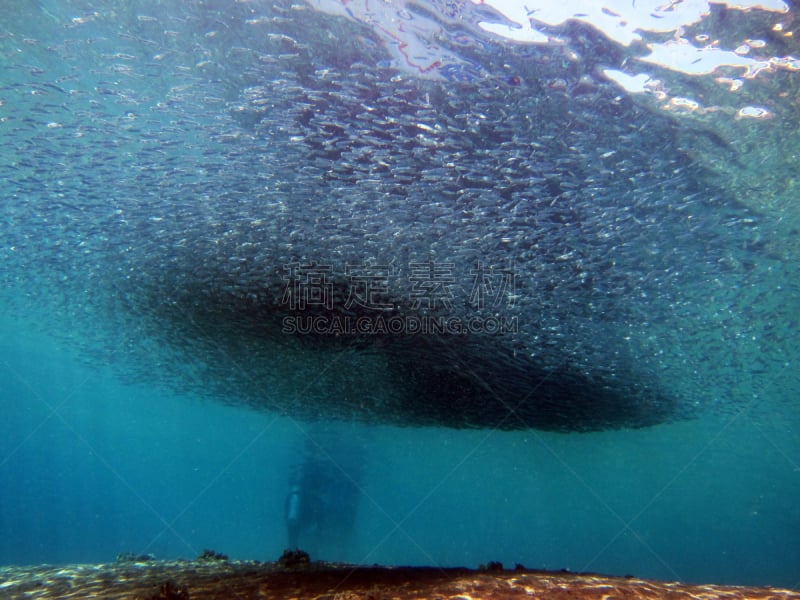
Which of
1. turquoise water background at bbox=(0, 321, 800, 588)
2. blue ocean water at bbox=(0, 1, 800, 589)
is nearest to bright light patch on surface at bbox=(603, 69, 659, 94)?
blue ocean water at bbox=(0, 1, 800, 589)

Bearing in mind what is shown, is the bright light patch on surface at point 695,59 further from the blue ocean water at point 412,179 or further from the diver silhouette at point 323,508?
the diver silhouette at point 323,508

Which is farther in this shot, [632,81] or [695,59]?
[632,81]

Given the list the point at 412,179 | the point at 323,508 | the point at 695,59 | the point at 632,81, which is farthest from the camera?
the point at 323,508

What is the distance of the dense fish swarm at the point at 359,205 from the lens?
8.15m

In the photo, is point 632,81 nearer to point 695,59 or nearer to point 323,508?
point 695,59

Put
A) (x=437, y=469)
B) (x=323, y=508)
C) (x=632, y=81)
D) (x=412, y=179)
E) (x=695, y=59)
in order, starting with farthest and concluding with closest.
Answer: (x=437, y=469), (x=323, y=508), (x=412, y=179), (x=632, y=81), (x=695, y=59)

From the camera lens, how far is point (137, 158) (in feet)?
34.1

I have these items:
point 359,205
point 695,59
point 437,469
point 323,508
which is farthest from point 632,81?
point 437,469

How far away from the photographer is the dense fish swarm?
26.7ft

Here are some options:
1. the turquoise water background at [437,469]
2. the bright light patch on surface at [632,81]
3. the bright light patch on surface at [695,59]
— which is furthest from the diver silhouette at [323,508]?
the bright light patch on surface at [695,59]

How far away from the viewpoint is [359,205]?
425 inches

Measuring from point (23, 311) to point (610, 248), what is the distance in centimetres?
3285

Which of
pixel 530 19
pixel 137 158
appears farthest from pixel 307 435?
pixel 530 19

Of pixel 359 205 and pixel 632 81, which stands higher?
pixel 632 81
